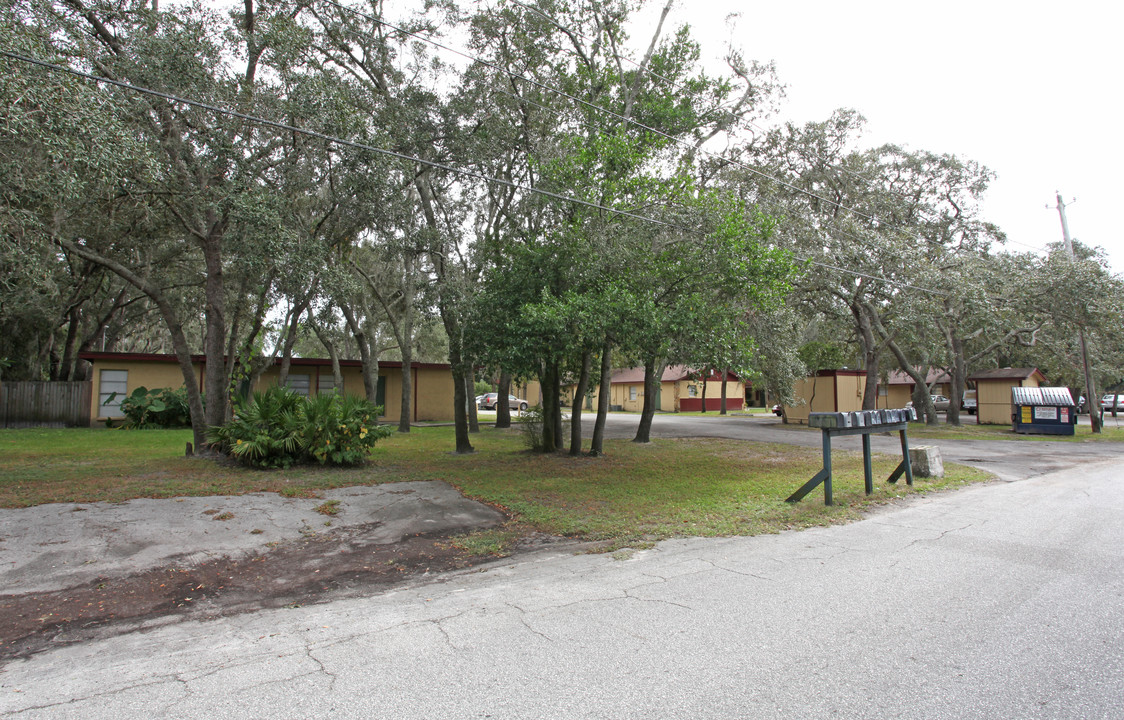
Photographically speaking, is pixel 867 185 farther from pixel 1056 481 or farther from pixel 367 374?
pixel 367 374

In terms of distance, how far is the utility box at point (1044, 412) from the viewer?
21.0 meters

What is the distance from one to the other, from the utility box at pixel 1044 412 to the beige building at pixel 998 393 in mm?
7370

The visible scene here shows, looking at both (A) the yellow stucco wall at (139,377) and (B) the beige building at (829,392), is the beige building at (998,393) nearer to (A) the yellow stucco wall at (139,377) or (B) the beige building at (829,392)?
(B) the beige building at (829,392)

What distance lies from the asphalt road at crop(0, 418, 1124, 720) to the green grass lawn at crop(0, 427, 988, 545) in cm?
166

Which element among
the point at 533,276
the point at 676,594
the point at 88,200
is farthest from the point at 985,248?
the point at 88,200

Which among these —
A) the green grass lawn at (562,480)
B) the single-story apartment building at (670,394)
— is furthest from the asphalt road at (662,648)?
the single-story apartment building at (670,394)

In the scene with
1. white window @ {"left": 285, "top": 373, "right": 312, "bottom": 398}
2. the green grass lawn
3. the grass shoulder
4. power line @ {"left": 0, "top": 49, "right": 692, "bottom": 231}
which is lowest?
the grass shoulder

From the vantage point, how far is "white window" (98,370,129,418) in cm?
2344

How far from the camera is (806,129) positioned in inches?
824

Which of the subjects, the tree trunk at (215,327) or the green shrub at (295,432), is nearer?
the green shrub at (295,432)

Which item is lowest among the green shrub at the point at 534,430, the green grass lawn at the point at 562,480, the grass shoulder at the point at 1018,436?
the grass shoulder at the point at 1018,436

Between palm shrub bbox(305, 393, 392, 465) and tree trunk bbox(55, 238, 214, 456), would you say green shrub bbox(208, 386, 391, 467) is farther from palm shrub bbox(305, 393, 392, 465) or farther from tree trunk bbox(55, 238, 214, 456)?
tree trunk bbox(55, 238, 214, 456)

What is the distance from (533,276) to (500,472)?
3795 millimetres

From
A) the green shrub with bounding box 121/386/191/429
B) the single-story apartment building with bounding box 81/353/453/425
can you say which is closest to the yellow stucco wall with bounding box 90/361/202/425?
the single-story apartment building with bounding box 81/353/453/425
